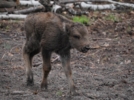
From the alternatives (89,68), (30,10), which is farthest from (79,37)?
(30,10)

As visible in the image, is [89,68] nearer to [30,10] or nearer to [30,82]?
[30,82]

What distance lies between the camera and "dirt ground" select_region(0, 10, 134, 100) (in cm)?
855

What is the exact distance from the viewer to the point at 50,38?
8.38 metres

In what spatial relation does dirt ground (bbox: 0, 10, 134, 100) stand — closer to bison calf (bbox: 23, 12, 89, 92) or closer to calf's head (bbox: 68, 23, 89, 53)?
bison calf (bbox: 23, 12, 89, 92)

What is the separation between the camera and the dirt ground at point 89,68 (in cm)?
855

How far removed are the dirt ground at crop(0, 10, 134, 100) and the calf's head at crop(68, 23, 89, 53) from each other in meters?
0.99

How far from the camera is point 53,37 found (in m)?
8.37

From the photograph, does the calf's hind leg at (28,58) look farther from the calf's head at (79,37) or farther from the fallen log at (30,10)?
the fallen log at (30,10)

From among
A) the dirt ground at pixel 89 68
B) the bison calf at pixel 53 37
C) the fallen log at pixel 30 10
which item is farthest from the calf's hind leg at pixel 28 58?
the fallen log at pixel 30 10

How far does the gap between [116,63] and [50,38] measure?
3.70 meters

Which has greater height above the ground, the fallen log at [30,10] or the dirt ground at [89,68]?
the fallen log at [30,10]

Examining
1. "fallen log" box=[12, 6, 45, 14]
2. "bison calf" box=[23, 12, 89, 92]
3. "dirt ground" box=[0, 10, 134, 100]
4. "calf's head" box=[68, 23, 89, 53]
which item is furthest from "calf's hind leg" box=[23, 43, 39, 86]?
"fallen log" box=[12, 6, 45, 14]

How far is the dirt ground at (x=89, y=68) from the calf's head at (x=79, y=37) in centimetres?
99

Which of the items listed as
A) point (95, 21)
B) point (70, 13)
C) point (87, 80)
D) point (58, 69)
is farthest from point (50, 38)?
point (70, 13)
